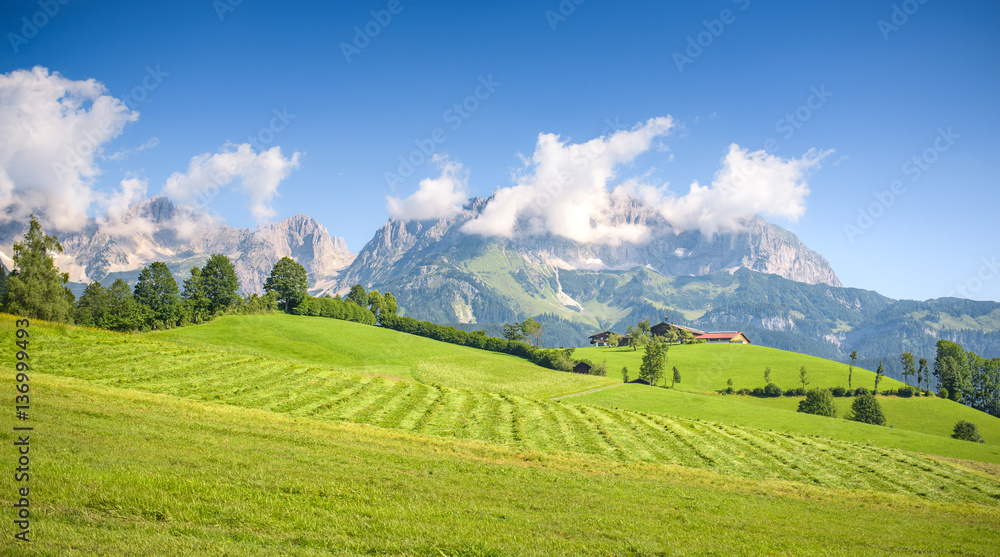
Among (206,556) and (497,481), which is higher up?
(206,556)

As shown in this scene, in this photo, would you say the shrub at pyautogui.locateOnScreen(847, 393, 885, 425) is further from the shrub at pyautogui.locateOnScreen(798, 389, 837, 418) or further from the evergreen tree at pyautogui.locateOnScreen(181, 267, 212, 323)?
A: the evergreen tree at pyautogui.locateOnScreen(181, 267, 212, 323)

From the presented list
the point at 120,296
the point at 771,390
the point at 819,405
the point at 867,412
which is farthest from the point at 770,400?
the point at 120,296

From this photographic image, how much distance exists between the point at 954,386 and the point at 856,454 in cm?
14008

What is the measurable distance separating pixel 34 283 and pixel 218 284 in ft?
177

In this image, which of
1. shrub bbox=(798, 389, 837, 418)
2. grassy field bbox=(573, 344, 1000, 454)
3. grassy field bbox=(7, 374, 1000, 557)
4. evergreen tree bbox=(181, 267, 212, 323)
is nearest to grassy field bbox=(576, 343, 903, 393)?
grassy field bbox=(573, 344, 1000, 454)

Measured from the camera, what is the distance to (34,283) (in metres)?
48.0

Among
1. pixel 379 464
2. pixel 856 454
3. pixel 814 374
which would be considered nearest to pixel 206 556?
pixel 379 464

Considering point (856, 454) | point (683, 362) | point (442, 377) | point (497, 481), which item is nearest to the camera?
point (497, 481)

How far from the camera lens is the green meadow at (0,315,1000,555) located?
11414 millimetres

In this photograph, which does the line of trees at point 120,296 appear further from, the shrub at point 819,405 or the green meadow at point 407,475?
the shrub at point 819,405

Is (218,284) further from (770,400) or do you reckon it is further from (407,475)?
(770,400)

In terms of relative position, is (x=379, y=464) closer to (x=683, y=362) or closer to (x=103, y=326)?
(x=103, y=326)

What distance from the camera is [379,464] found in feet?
65.5

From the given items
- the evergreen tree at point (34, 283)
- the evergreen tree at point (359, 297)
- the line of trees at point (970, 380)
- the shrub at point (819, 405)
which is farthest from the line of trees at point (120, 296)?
the line of trees at point (970, 380)
